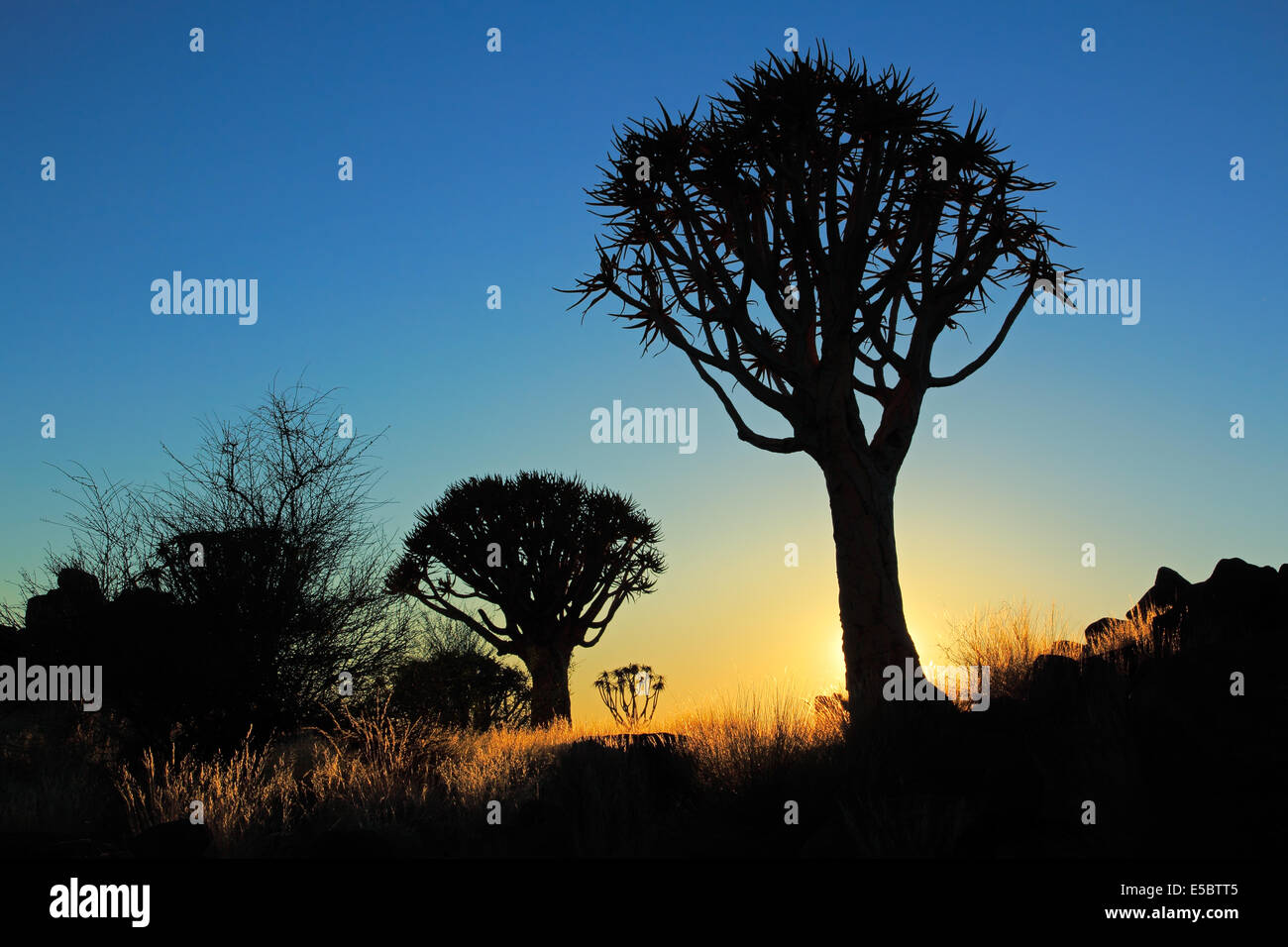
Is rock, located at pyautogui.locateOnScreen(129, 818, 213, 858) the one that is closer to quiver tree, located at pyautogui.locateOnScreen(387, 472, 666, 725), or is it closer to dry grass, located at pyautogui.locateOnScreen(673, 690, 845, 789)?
dry grass, located at pyautogui.locateOnScreen(673, 690, 845, 789)

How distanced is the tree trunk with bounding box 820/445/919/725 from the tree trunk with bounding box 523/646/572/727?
11.5 metres

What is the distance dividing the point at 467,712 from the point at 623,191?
563 inches

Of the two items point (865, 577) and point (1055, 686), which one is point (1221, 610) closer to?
point (1055, 686)

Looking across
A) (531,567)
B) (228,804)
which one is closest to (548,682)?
(531,567)

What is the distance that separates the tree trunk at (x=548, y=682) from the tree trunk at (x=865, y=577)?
11.5m

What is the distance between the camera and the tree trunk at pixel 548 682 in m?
Answer: 20.5

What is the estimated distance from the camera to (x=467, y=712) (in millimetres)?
21875

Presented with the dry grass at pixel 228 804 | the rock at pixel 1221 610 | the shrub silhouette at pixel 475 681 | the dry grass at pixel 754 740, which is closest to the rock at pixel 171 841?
the dry grass at pixel 228 804

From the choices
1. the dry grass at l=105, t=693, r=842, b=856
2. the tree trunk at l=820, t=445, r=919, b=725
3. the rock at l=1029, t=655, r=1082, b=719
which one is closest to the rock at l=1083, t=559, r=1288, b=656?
the rock at l=1029, t=655, r=1082, b=719

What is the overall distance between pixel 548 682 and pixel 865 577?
39.7ft

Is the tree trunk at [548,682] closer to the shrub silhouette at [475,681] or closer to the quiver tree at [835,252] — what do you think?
the shrub silhouette at [475,681]

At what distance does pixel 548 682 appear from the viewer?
20641 millimetres
